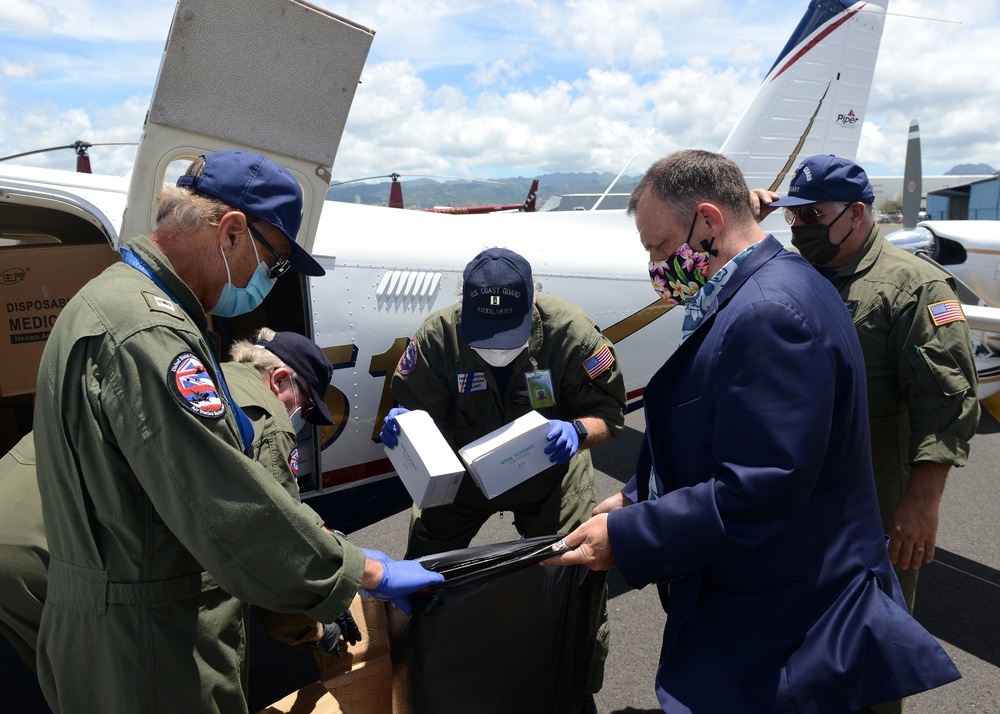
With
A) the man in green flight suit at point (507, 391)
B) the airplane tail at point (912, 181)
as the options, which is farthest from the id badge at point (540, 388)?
the airplane tail at point (912, 181)

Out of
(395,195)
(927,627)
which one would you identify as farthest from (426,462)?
(395,195)

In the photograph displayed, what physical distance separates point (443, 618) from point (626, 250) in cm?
272

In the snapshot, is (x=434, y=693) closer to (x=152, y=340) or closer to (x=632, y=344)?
(x=152, y=340)

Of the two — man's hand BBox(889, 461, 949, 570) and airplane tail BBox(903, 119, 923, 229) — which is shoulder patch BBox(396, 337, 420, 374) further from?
airplane tail BBox(903, 119, 923, 229)

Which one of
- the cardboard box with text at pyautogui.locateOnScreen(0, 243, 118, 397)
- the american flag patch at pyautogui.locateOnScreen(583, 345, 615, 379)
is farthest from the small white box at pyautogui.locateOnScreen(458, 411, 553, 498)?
the cardboard box with text at pyautogui.locateOnScreen(0, 243, 118, 397)

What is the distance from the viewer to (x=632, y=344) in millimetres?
4102

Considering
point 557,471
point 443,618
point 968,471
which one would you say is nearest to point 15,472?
point 443,618

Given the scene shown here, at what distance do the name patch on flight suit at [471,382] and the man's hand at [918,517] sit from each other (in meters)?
1.54

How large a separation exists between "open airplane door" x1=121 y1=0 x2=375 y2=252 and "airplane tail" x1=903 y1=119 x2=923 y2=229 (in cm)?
1486

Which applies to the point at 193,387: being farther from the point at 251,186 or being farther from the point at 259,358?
the point at 259,358

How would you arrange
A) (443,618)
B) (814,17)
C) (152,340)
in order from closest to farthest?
(152,340) → (443,618) → (814,17)

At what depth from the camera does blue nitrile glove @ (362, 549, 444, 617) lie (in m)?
1.81

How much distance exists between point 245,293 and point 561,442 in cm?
131

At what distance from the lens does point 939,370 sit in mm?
2359
